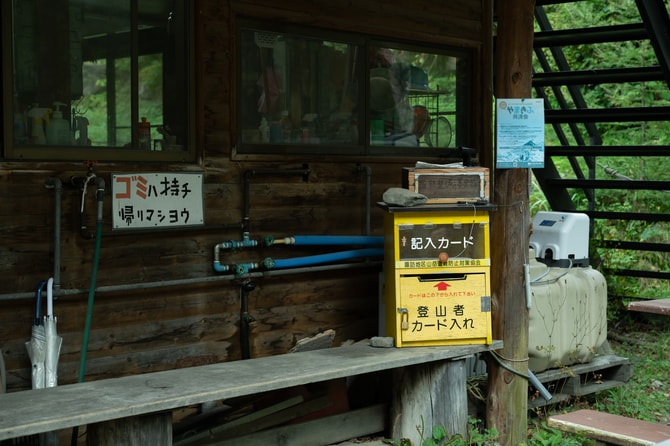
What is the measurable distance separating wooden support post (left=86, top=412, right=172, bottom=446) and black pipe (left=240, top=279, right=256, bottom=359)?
1745 millimetres

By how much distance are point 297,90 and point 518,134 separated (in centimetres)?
176

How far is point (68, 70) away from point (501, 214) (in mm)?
2975

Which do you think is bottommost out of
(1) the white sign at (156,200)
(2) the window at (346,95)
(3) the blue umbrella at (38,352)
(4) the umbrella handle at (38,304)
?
(3) the blue umbrella at (38,352)

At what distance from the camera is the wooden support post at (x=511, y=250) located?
6.15 m

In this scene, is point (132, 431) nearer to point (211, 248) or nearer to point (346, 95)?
point (211, 248)

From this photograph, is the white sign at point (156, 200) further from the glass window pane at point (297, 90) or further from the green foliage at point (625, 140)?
the green foliage at point (625, 140)

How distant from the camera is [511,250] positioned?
20.4 ft

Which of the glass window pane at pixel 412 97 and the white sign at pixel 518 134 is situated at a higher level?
the glass window pane at pixel 412 97

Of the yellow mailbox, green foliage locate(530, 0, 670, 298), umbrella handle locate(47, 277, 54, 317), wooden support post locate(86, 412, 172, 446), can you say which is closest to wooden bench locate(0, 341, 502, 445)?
wooden support post locate(86, 412, 172, 446)

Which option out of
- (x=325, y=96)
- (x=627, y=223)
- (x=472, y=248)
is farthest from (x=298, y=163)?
(x=627, y=223)

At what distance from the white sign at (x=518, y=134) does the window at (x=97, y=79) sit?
2118mm

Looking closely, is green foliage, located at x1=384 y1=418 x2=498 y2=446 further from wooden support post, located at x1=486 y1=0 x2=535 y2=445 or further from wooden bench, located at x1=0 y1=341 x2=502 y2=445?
wooden support post, located at x1=486 y1=0 x2=535 y2=445

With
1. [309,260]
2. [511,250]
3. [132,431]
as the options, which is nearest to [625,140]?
[511,250]

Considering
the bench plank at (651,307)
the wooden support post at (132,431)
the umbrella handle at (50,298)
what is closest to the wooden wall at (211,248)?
the umbrella handle at (50,298)
